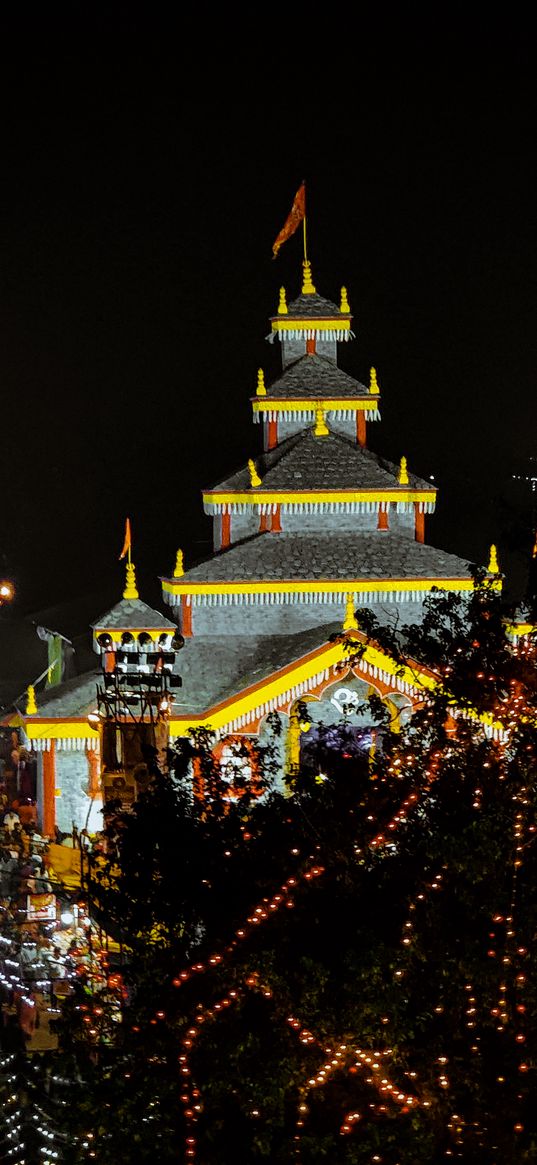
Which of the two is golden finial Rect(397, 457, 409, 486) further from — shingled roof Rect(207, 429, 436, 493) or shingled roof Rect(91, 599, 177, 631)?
shingled roof Rect(91, 599, 177, 631)

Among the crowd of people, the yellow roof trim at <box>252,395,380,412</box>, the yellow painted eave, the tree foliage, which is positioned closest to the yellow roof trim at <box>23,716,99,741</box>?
the crowd of people

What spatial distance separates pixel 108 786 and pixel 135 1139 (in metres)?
16.7

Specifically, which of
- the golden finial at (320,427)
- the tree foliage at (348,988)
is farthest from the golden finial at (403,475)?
the tree foliage at (348,988)

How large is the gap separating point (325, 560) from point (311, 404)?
4298 mm

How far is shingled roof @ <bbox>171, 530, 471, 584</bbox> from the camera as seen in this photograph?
4356 cm

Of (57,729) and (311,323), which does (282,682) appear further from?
(311,323)

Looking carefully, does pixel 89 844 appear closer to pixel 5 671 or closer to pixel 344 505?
pixel 344 505

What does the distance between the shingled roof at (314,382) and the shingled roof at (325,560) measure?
12.2ft

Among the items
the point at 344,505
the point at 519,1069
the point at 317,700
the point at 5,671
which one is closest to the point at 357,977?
the point at 519,1069

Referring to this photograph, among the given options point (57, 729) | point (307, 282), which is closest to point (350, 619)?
point (57, 729)

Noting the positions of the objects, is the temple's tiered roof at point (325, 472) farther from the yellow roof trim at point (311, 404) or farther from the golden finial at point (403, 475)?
the yellow roof trim at point (311, 404)

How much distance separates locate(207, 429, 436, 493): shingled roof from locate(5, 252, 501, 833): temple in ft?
0.12

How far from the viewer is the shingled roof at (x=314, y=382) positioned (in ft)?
154

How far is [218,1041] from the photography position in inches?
822
